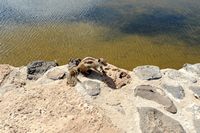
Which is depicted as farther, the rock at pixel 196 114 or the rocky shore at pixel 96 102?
the rock at pixel 196 114

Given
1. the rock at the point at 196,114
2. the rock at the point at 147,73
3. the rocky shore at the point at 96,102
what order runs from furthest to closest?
the rock at the point at 147,73, the rock at the point at 196,114, the rocky shore at the point at 96,102

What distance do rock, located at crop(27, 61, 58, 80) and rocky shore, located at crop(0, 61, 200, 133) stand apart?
0.05 feet

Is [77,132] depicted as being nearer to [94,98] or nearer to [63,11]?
[94,98]

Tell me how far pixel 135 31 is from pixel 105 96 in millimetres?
5987

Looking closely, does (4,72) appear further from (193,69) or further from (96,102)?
(193,69)

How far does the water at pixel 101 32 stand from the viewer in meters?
8.59

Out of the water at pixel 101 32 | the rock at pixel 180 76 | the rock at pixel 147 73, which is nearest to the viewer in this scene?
the rock at pixel 147 73

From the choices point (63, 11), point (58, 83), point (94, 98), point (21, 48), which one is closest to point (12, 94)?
point (58, 83)

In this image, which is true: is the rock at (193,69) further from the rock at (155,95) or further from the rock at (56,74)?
the rock at (56,74)

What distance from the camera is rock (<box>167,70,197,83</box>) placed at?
5246 mm

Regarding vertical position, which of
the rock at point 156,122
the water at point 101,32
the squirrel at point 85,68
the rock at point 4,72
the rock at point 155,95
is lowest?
the rock at point 156,122

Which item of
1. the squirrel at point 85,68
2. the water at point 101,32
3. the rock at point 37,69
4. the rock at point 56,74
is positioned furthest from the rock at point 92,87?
the water at point 101,32

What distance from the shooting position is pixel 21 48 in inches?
339

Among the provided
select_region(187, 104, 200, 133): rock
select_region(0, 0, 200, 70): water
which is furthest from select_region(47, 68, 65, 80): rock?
select_region(0, 0, 200, 70): water
